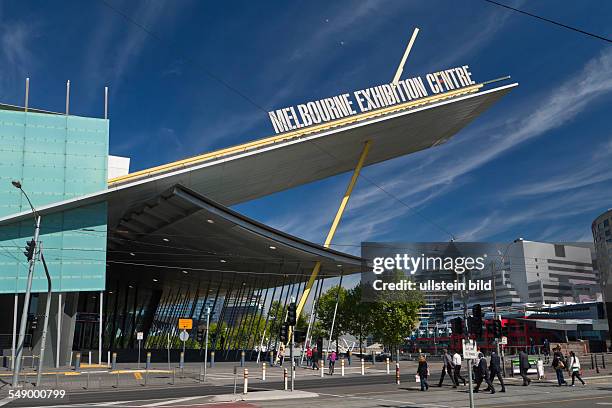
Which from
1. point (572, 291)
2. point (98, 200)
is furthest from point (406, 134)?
point (572, 291)

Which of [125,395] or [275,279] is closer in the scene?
[125,395]

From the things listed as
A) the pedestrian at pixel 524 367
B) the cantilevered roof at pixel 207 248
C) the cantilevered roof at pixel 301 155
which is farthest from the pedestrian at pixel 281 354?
the pedestrian at pixel 524 367

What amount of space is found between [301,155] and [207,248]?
1334 cm

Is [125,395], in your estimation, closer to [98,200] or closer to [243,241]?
[98,200]

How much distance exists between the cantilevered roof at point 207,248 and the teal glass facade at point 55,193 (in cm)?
557

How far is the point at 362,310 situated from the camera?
8644 centimetres

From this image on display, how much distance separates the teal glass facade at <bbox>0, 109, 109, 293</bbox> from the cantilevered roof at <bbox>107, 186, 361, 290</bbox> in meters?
5.57

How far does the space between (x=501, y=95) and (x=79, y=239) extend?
41574 mm

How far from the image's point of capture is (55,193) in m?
39.1

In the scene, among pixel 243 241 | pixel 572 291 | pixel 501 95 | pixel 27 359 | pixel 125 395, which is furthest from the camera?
pixel 572 291

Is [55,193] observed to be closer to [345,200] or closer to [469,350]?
[345,200]

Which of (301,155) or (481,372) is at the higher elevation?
(301,155)

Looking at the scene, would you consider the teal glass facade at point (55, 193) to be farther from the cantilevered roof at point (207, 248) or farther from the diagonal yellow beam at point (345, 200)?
the diagonal yellow beam at point (345, 200)
